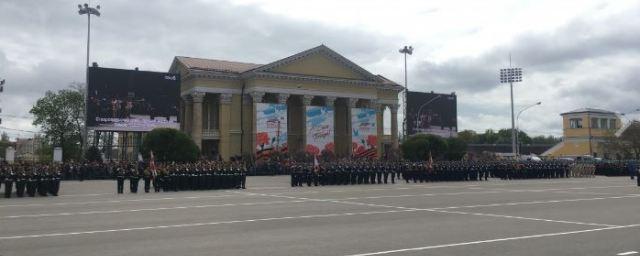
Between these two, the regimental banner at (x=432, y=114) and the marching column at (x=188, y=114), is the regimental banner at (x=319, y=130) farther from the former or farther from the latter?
the marching column at (x=188, y=114)

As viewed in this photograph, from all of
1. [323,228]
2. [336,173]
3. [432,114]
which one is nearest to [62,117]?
[432,114]

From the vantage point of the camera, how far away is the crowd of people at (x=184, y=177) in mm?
24562

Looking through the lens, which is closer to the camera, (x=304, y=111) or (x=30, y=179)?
(x=30, y=179)

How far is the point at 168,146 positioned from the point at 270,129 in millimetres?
13214

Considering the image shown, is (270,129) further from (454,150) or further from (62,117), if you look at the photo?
(62,117)

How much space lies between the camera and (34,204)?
1823 cm

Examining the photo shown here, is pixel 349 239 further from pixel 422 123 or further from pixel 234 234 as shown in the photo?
pixel 422 123

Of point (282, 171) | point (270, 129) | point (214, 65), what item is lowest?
point (282, 171)

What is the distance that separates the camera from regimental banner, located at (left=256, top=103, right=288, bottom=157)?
5294 centimetres

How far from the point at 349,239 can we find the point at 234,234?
2.17 m

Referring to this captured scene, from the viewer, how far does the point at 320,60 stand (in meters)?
59.7

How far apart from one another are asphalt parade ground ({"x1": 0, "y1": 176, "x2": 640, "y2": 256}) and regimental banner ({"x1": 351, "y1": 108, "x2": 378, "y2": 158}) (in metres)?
40.2

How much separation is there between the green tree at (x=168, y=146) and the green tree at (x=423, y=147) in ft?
66.8

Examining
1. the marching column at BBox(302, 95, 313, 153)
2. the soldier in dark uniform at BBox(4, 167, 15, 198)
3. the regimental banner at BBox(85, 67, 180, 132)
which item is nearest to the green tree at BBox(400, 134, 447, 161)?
the marching column at BBox(302, 95, 313, 153)
